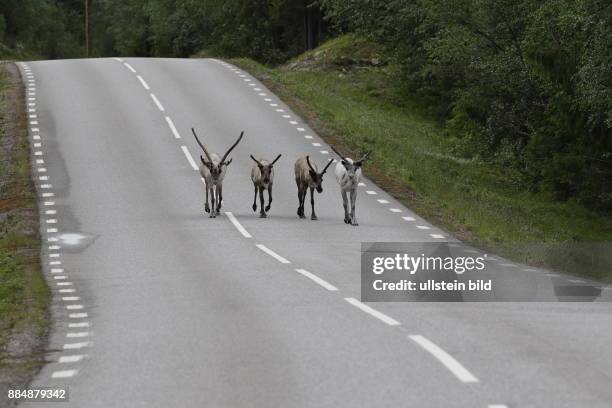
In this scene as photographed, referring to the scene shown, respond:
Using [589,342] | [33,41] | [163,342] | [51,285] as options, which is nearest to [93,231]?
[51,285]

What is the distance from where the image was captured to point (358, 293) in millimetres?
17797

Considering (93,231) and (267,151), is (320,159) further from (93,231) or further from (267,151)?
(93,231)

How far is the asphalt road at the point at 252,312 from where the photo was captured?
38.0 ft

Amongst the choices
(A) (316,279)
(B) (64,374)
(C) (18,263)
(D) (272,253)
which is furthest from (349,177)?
(B) (64,374)

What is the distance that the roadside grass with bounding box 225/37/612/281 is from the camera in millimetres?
27250

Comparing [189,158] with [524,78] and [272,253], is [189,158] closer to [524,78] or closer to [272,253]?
[524,78]

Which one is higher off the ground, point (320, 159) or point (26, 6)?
point (26, 6)

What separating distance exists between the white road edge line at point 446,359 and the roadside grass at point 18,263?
4.35 metres

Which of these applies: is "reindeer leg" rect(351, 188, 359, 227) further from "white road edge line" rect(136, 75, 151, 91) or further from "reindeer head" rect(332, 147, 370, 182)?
"white road edge line" rect(136, 75, 151, 91)

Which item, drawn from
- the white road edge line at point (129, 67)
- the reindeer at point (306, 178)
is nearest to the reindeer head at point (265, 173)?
the reindeer at point (306, 178)

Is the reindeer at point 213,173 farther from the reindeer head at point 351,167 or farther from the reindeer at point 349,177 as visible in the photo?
the reindeer head at point 351,167

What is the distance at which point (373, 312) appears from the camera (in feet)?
52.1

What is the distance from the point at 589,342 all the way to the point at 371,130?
29137 millimetres

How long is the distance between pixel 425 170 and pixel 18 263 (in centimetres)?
1672
